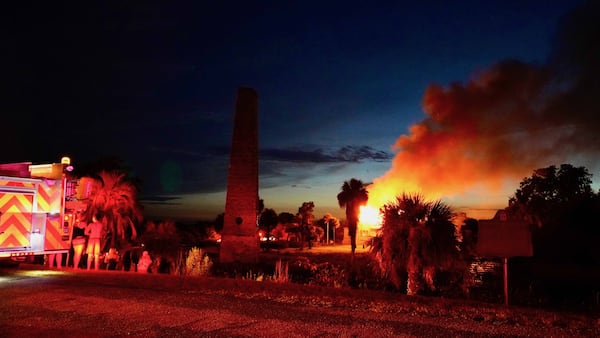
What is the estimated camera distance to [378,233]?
49.5ft

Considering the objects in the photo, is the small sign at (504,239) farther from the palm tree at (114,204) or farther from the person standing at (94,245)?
the palm tree at (114,204)

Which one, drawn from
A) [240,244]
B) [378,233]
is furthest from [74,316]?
[240,244]

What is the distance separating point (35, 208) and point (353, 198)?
136 feet

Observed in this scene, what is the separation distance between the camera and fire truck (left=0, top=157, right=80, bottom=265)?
12445mm

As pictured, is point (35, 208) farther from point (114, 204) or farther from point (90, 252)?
point (114, 204)

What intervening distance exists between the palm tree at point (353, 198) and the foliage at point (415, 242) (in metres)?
36.8

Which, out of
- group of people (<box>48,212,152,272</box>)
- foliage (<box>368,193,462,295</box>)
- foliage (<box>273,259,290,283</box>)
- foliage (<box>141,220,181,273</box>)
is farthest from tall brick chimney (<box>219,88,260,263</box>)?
foliage (<box>368,193,462,295</box>)

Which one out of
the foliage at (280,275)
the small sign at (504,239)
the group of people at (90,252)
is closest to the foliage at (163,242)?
the group of people at (90,252)

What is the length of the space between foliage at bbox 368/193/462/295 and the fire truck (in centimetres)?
864

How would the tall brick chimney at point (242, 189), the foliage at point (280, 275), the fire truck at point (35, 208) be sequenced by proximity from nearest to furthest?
1. the fire truck at point (35, 208)
2. the foliage at point (280, 275)
3. the tall brick chimney at point (242, 189)

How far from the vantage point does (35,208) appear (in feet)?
43.2

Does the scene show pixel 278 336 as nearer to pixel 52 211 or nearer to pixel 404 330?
pixel 404 330

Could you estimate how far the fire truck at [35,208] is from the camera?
12.4 meters

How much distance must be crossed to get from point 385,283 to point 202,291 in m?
5.75
